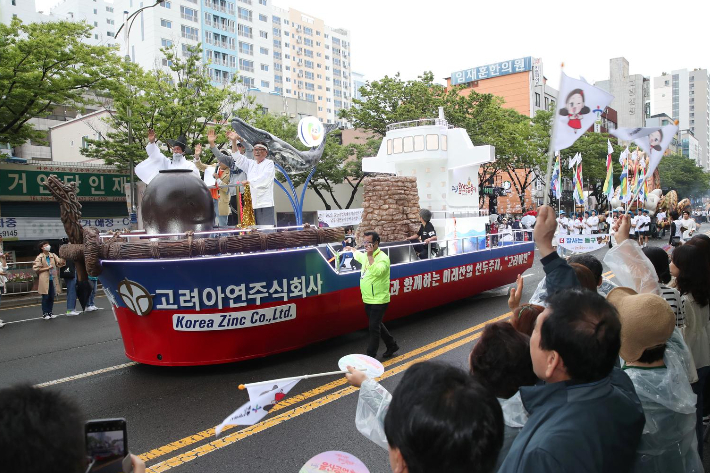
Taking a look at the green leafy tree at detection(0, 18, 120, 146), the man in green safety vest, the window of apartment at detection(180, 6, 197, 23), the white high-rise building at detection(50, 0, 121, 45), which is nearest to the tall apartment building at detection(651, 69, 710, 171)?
the window of apartment at detection(180, 6, 197, 23)

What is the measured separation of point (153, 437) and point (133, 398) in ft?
3.88

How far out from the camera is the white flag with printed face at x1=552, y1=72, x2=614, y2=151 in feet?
10.8

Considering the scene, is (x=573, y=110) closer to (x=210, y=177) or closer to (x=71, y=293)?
(x=210, y=177)

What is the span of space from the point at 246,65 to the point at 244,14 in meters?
6.07

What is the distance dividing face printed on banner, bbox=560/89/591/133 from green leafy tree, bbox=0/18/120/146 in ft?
53.2

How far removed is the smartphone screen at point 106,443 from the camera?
5.09 feet

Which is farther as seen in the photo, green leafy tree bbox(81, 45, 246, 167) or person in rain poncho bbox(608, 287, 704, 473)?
green leafy tree bbox(81, 45, 246, 167)

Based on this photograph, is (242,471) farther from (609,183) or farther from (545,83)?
(545,83)

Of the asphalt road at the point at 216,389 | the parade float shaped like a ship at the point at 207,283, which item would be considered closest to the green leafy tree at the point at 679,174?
the asphalt road at the point at 216,389

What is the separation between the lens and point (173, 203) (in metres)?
6.42

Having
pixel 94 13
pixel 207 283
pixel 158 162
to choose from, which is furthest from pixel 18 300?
pixel 94 13

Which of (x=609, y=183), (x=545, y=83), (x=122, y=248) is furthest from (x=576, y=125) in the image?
(x=545, y=83)

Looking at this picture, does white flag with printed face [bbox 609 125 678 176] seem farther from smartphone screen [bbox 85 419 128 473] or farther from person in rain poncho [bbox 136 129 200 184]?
person in rain poncho [bbox 136 129 200 184]

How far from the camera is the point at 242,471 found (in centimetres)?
384
